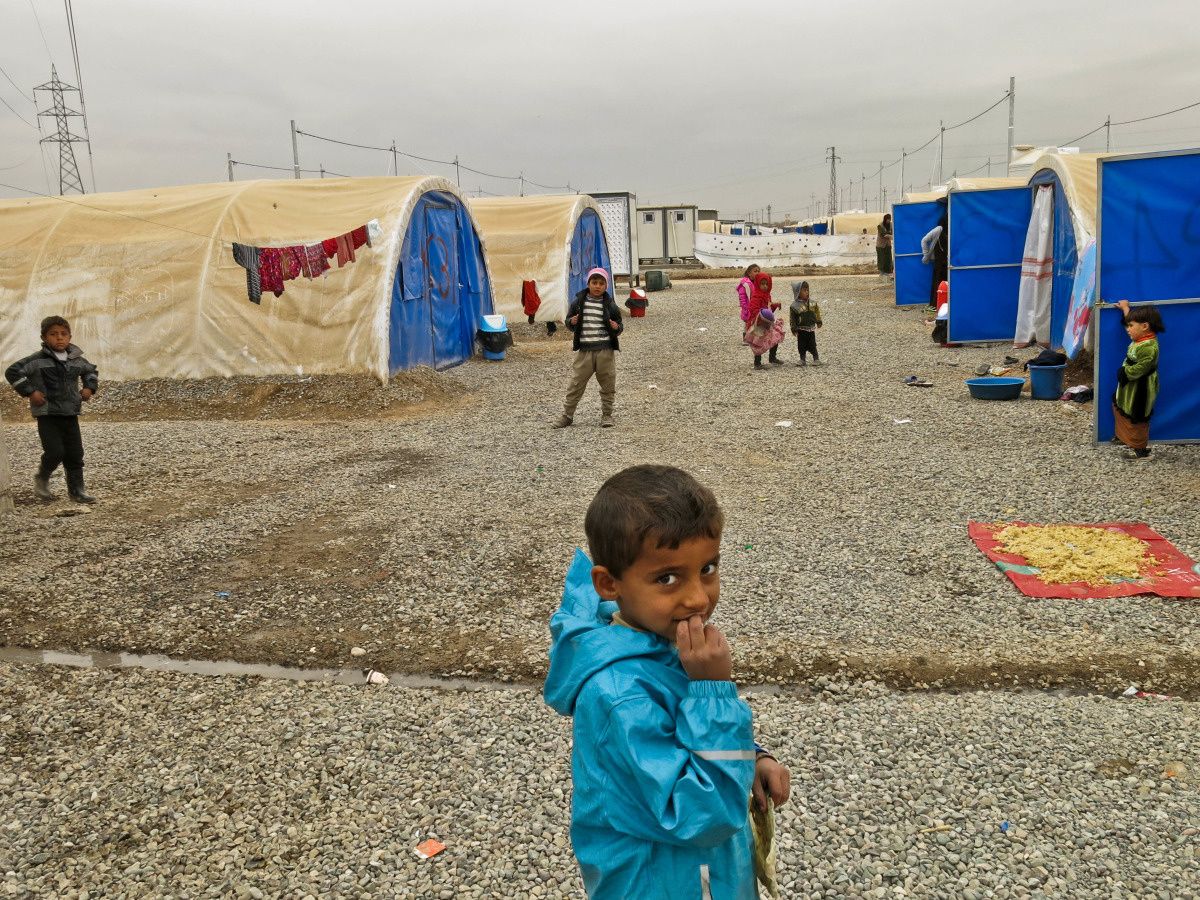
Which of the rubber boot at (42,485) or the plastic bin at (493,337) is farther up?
the plastic bin at (493,337)

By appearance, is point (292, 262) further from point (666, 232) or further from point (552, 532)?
point (666, 232)

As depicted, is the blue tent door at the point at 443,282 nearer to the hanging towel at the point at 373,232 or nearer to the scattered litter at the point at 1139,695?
the hanging towel at the point at 373,232

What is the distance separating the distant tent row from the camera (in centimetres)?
1412

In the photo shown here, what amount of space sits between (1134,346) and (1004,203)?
28.4 ft

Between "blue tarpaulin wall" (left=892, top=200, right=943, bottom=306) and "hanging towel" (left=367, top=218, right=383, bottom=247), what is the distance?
13822 millimetres

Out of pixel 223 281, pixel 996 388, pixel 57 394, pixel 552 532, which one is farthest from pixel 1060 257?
pixel 57 394

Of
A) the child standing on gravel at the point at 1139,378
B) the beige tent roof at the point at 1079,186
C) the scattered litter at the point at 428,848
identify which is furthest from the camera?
the beige tent roof at the point at 1079,186

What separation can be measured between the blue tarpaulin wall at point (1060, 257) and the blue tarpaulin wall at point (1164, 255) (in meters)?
5.05

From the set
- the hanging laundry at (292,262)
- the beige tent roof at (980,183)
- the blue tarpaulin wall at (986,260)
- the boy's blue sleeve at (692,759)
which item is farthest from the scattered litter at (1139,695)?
the beige tent roof at (980,183)

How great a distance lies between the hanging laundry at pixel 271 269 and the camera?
14227 mm

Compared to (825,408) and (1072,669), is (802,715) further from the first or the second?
(825,408)

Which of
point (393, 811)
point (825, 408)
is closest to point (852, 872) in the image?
point (393, 811)

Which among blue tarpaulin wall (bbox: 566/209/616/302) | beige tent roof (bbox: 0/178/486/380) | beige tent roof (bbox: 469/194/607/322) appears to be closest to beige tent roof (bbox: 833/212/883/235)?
blue tarpaulin wall (bbox: 566/209/616/302)

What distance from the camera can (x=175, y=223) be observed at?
595 inches
